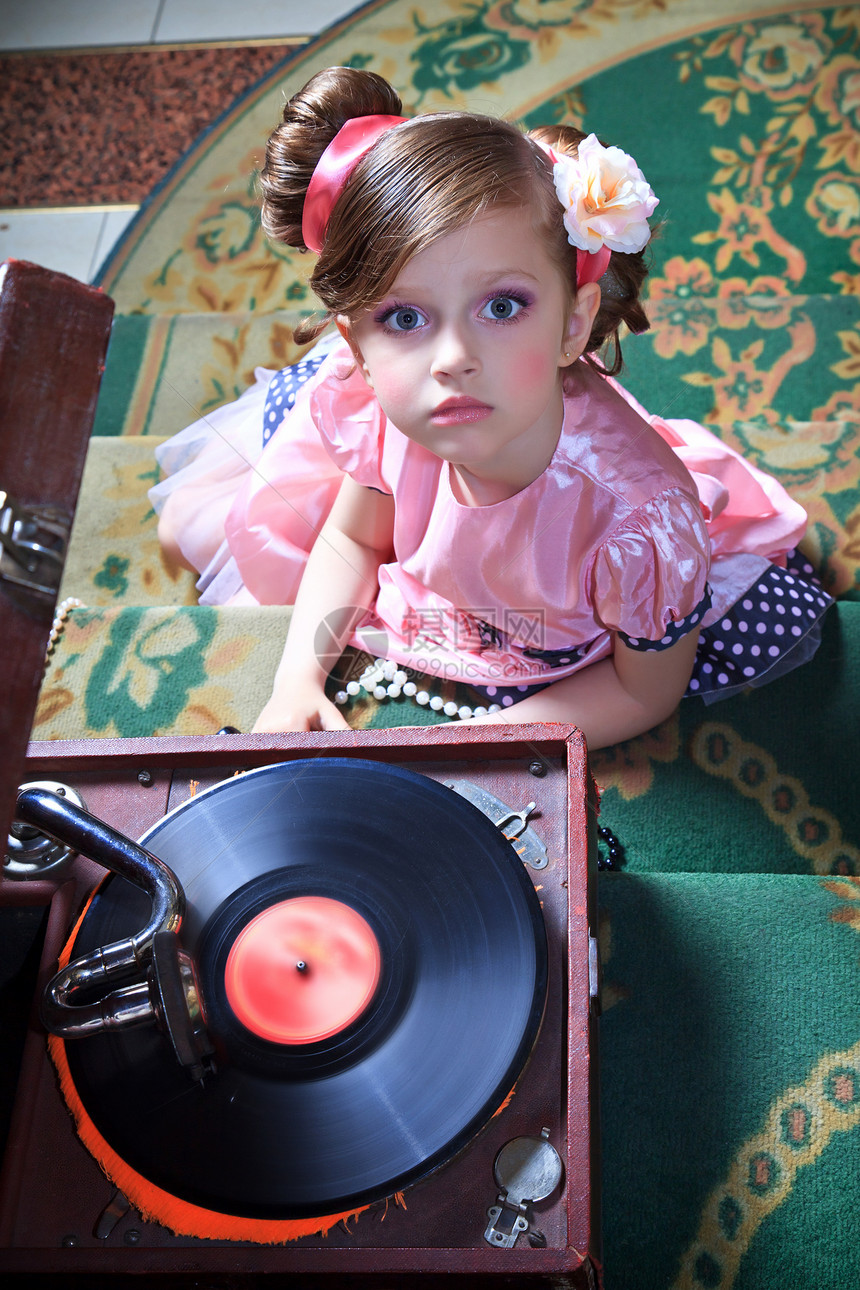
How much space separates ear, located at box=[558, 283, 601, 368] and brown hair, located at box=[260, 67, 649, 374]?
0.06 feet

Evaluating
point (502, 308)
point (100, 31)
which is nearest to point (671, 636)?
point (502, 308)

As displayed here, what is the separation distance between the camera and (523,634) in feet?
3.77

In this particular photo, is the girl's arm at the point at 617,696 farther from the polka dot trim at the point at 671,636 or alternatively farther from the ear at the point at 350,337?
the ear at the point at 350,337

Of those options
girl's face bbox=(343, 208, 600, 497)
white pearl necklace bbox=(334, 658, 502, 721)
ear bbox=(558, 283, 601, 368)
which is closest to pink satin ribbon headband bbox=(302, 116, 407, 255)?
girl's face bbox=(343, 208, 600, 497)

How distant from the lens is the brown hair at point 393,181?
0.80m

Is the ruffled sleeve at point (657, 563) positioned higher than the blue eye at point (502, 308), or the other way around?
the blue eye at point (502, 308)

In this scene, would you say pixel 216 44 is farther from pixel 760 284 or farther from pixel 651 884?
pixel 651 884

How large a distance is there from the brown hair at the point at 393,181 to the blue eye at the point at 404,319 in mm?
20

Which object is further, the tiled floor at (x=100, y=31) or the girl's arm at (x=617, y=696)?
the tiled floor at (x=100, y=31)

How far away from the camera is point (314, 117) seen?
0.88 meters

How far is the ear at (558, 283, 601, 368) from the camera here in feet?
2.95

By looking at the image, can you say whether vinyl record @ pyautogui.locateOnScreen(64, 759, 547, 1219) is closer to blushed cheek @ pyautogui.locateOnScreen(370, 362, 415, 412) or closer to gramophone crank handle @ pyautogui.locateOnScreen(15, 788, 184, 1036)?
A: gramophone crank handle @ pyautogui.locateOnScreen(15, 788, 184, 1036)

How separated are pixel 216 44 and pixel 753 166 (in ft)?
4.40

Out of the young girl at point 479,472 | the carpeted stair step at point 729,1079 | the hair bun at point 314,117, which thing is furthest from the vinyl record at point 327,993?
the hair bun at point 314,117
